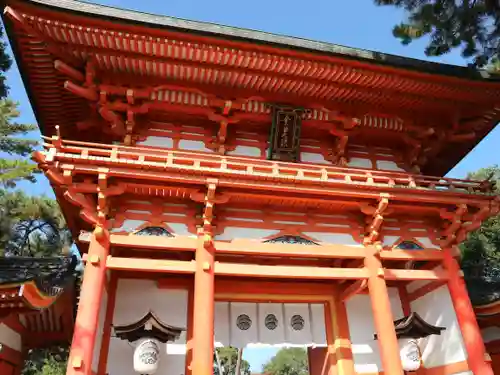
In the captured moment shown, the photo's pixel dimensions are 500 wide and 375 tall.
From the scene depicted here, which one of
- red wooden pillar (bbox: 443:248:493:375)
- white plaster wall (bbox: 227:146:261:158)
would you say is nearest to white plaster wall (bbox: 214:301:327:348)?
red wooden pillar (bbox: 443:248:493:375)

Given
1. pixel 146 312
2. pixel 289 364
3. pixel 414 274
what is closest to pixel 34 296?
pixel 146 312

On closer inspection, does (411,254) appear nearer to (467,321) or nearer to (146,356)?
(467,321)

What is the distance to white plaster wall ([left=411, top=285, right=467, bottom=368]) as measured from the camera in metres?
7.55

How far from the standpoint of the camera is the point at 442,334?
7.92 meters

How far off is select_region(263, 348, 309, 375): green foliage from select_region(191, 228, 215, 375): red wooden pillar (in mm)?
46772

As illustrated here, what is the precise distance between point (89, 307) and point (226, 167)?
3.27m

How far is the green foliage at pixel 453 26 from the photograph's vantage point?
295 inches

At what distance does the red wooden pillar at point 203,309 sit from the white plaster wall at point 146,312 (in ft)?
4.45

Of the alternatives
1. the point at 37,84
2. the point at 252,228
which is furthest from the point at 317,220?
the point at 37,84

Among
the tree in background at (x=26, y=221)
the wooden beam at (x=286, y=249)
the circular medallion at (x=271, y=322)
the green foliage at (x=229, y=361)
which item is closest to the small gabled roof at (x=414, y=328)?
the wooden beam at (x=286, y=249)

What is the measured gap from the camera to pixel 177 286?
7816mm

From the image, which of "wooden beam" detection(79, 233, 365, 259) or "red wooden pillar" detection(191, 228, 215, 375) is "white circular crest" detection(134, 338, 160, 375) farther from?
"wooden beam" detection(79, 233, 365, 259)

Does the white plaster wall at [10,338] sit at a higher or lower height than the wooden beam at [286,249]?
lower

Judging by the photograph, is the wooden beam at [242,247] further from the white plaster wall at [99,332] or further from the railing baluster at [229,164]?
the railing baluster at [229,164]
